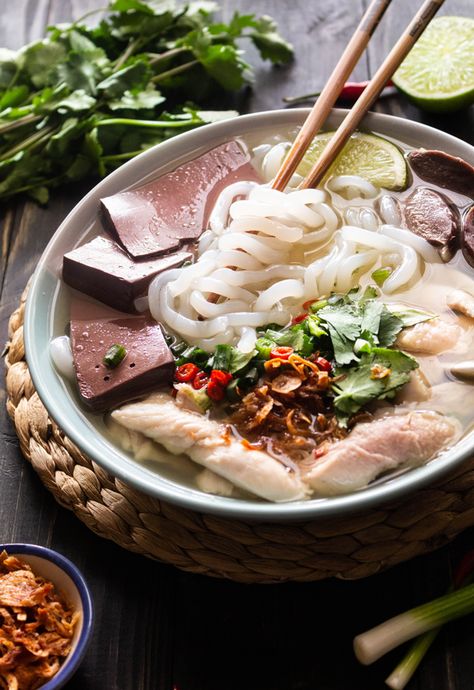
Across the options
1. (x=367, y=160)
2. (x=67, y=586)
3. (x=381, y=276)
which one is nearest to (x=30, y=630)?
(x=67, y=586)

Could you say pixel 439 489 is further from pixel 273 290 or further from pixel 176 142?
pixel 176 142

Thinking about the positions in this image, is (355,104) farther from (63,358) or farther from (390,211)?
(63,358)

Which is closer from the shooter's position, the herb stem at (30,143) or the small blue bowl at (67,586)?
the small blue bowl at (67,586)

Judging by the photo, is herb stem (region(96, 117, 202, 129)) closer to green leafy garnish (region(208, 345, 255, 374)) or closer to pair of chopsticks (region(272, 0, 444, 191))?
pair of chopsticks (region(272, 0, 444, 191))

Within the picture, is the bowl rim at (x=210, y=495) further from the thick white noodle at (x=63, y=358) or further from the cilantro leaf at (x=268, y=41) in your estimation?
the cilantro leaf at (x=268, y=41)

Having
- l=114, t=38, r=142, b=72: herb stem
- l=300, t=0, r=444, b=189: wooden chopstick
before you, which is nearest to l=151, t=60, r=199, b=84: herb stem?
l=114, t=38, r=142, b=72: herb stem

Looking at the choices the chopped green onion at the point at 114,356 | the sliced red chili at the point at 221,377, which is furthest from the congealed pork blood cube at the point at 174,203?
the sliced red chili at the point at 221,377

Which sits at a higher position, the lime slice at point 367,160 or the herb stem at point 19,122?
the lime slice at point 367,160
